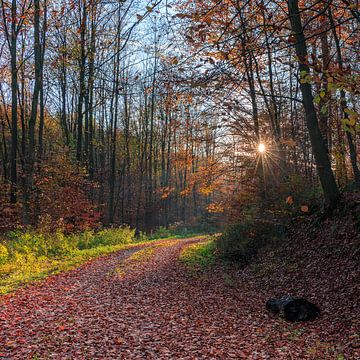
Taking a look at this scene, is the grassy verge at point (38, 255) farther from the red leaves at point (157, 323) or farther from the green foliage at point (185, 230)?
the green foliage at point (185, 230)

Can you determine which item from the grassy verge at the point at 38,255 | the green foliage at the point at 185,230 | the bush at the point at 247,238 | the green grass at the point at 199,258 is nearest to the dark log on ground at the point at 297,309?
the bush at the point at 247,238

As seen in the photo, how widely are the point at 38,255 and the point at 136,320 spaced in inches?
273

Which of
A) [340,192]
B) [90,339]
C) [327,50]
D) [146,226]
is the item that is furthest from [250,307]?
[146,226]

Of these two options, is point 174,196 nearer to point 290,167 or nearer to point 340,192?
point 290,167

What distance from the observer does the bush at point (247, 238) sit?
12430mm

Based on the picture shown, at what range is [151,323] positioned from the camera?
7000 mm

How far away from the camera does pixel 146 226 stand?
35.0m

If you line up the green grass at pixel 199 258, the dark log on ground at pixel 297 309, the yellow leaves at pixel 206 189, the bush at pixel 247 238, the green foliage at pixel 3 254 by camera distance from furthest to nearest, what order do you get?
the yellow leaves at pixel 206 189
the green grass at pixel 199 258
the bush at pixel 247 238
the green foliage at pixel 3 254
the dark log on ground at pixel 297 309

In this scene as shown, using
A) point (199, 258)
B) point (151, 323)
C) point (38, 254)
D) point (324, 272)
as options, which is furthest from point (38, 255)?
point (324, 272)

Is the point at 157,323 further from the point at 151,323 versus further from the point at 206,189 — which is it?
the point at 206,189

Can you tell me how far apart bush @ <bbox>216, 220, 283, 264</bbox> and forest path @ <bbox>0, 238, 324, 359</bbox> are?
81.1 inches

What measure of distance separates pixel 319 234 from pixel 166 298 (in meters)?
4.60

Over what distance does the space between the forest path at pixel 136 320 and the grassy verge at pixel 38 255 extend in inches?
24.6

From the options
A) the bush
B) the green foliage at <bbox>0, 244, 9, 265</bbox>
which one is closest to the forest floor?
the bush
